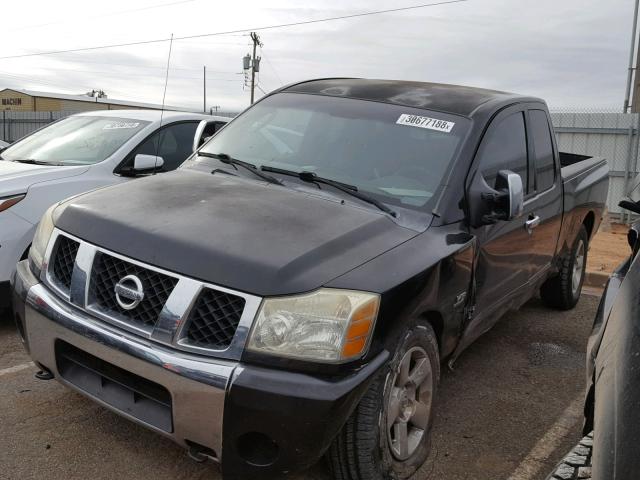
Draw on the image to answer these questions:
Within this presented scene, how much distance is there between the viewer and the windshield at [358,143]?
3.27 m

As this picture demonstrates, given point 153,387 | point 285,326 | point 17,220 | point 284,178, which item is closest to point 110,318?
point 153,387

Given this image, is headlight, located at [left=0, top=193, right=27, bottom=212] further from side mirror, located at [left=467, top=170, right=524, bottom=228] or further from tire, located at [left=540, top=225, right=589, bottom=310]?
tire, located at [left=540, top=225, right=589, bottom=310]

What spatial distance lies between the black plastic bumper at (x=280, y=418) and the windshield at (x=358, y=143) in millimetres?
1235

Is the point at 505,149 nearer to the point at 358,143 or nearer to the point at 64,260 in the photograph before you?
the point at 358,143

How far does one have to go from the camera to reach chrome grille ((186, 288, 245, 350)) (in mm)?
2291

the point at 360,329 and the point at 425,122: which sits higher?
the point at 425,122

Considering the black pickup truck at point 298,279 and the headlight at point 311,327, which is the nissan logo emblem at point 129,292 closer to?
the black pickup truck at point 298,279

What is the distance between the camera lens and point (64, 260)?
2795mm

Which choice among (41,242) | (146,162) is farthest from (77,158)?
(41,242)

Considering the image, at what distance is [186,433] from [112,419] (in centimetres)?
101

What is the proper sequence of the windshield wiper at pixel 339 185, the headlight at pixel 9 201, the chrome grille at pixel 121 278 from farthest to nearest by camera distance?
the headlight at pixel 9 201 < the windshield wiper at pixel 339 185 < the chrome grille at pixel 121 278

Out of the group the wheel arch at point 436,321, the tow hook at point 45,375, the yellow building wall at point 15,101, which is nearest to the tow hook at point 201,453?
the tow hook at point 45,375

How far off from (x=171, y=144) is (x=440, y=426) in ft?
12.1

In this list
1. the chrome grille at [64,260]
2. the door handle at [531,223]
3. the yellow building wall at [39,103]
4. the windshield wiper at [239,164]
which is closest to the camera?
the chrome grille at [64,260]
